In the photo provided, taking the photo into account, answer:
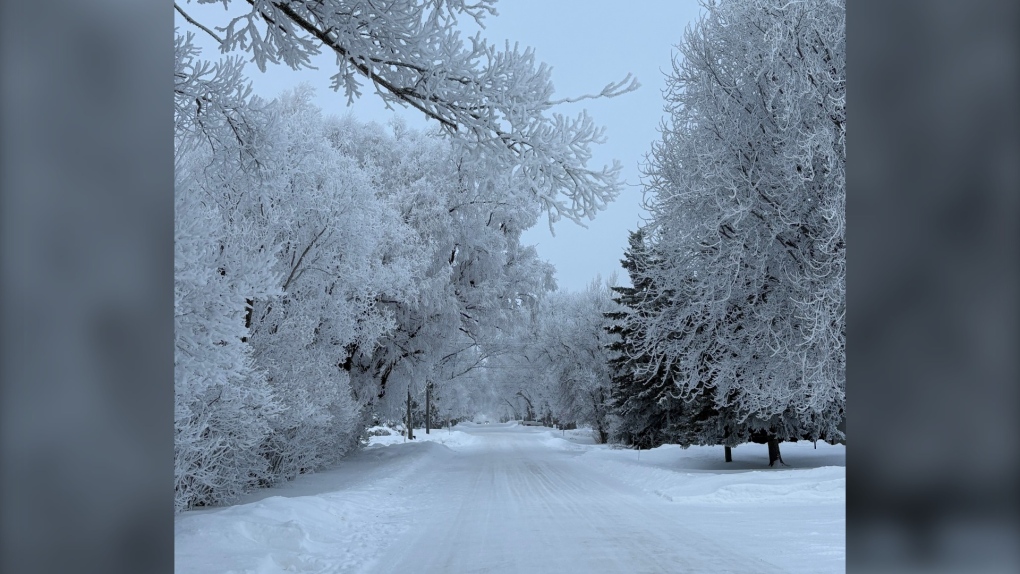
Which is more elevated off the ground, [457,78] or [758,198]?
[758,198]

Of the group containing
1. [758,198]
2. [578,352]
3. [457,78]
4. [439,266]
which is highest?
[439,266]

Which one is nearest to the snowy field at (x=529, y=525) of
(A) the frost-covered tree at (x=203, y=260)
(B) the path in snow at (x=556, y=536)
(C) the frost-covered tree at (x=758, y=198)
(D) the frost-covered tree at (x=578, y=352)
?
(B) the path in snow at (x=556, y=536)

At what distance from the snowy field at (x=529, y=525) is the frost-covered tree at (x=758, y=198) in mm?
2223

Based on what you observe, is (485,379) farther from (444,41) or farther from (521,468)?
(444,41)

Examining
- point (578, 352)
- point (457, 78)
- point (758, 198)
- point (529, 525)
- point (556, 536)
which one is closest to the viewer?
point (457, 78)

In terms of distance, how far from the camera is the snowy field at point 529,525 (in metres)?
7.88

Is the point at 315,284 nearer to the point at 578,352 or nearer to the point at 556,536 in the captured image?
the point at 556,536

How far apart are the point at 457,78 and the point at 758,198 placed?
781cm

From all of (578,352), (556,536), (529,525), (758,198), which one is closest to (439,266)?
(758,198)

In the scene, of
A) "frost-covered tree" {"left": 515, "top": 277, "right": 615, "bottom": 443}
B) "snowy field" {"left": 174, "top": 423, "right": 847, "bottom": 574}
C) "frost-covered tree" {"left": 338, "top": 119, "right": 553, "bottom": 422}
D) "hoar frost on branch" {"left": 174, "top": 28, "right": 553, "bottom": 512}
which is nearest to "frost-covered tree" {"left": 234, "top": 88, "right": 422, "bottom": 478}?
"hoar frost on branch" {"left": 174, "top": 28, "right": 553, "bottom": 512}

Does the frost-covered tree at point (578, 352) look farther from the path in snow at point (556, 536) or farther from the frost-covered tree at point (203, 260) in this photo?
the frost-covered tree at point (203, 260)

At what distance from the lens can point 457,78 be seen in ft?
16.5

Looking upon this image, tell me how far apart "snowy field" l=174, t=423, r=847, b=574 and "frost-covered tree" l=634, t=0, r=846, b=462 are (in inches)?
87.5
